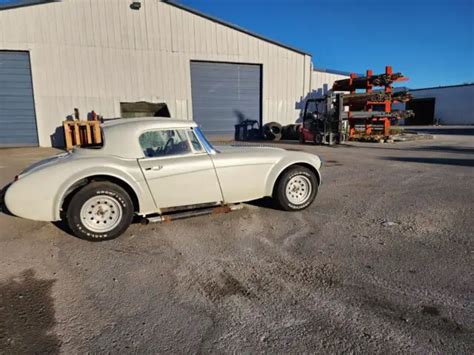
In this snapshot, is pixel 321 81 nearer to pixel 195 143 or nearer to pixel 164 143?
pixel 195 143

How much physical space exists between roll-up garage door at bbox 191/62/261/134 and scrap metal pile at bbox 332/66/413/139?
17.0 feet

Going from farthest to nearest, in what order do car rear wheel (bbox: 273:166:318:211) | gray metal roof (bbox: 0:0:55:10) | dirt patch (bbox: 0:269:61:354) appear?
1. gray metal roof (bbox: 0:0:55:10)
2. car rear wheel (bbox: 273:166:318:211)
3. dirt patch (bbox: 0:269:61:354)

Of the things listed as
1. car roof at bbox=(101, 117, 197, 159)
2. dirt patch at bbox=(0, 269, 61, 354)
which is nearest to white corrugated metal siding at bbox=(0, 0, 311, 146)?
car roof at bbox=(101, 117, 197, 159)

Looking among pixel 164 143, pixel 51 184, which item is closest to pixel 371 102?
pixel 164 143

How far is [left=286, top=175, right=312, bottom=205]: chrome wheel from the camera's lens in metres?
4.73

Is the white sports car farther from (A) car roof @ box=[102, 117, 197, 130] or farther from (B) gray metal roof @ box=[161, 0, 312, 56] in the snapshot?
(B) gray metal roof @ box=[161, 0, 312, 56]

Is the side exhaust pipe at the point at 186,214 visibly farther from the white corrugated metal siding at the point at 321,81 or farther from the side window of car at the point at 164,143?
the white corrugated metal siding at the point at 321,81

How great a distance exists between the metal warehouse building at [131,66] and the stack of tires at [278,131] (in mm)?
912

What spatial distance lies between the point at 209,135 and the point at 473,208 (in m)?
14.1

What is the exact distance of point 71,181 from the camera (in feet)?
11.9

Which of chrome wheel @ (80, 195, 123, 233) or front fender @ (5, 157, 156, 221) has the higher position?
front fender @ (5, 157, 156, 221)

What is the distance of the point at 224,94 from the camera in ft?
57.4

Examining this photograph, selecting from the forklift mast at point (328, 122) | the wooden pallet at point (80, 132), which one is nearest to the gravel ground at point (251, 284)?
the forklift mast at point (328, 122)

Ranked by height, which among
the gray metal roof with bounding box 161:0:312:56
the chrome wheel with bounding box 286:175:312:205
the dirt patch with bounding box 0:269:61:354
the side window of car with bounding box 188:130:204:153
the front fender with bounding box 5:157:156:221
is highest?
the gray metal roof with bounding box 161:0:312:56
